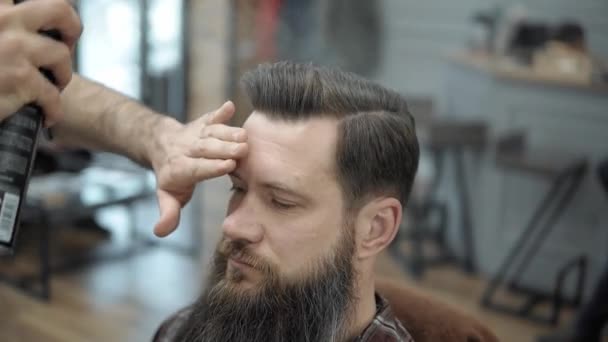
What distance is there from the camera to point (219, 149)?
1.04 meters

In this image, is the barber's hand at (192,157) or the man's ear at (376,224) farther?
the man's ear at (376,224)

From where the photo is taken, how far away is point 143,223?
4219 millimetres

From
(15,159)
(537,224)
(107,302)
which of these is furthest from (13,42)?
(537,224)

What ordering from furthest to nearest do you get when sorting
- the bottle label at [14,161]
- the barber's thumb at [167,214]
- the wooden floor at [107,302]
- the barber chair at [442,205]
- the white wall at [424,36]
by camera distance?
1. the white wall at [424,36]
2. the barber chair at [442,205]
3. the wooden floor at [107,302]
4. the barber's thumb at [167,214]
5. the bottle label at [14,161]

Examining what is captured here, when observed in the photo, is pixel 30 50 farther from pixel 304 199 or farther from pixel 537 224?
pixel 537 224

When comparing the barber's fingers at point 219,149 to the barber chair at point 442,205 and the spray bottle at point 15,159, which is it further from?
the barber chair at point 442,205

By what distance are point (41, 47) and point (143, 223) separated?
348cm

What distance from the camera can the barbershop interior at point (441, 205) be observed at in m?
3.15

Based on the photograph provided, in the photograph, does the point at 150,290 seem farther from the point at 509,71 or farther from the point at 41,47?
the point at 41,47

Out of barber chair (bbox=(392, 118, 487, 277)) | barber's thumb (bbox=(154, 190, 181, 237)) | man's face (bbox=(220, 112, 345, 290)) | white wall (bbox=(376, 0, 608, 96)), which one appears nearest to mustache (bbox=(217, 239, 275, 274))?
man's face (bbox=(220, 112, 345, 290))

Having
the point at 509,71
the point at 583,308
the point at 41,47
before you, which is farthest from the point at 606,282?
the point at 41,47

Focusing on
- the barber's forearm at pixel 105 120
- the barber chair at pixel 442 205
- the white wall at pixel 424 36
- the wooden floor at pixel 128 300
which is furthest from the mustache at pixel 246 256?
the white wall at pixel 424 36

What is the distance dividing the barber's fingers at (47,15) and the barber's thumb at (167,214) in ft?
1.04

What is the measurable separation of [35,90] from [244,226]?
382mm
